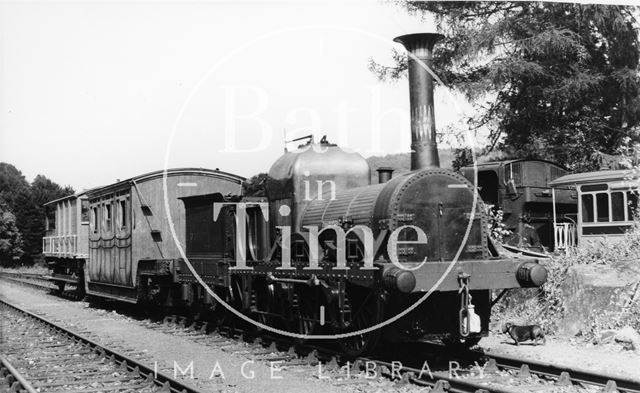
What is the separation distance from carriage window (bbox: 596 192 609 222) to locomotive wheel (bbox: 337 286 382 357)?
30.8 ft

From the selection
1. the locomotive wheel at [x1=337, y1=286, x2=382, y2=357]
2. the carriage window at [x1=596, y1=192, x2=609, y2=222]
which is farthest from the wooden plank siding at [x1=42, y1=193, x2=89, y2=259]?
the carriage window at [x1=596, y1=192, x2=609, y2=222]

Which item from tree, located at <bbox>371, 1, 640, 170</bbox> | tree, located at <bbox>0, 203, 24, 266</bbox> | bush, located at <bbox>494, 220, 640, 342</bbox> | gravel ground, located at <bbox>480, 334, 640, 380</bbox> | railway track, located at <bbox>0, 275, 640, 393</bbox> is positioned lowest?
gravel ground, located at <bbox>480, 334, 640, 380</bbox>

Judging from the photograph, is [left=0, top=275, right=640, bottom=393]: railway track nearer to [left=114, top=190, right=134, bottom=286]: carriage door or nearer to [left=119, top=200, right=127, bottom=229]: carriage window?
[left=114, top=190, right=134, bottom=286]: carriage door

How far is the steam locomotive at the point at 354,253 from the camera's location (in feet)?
27.6

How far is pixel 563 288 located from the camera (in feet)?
38.4

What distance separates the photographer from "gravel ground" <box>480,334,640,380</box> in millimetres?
8734

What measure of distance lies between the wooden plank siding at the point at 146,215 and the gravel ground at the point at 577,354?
7.37 metres

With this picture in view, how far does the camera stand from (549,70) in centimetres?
1648

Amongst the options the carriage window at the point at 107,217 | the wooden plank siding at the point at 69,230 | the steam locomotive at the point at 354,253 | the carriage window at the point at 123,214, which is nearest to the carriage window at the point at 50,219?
the wooden plank siding at the point at 69,230

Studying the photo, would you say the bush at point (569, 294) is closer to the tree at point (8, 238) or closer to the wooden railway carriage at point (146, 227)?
the wooden railway carriage at point (146, 227)

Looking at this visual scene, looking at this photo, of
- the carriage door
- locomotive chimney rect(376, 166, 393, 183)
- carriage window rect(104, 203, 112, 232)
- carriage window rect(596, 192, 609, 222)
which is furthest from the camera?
carriage window rect(104, 203, 112, 232)

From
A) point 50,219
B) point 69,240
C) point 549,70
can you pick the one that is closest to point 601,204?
point 549,70

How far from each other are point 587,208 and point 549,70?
333 cm

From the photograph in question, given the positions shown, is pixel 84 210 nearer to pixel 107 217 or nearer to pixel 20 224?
pixel 107 217
